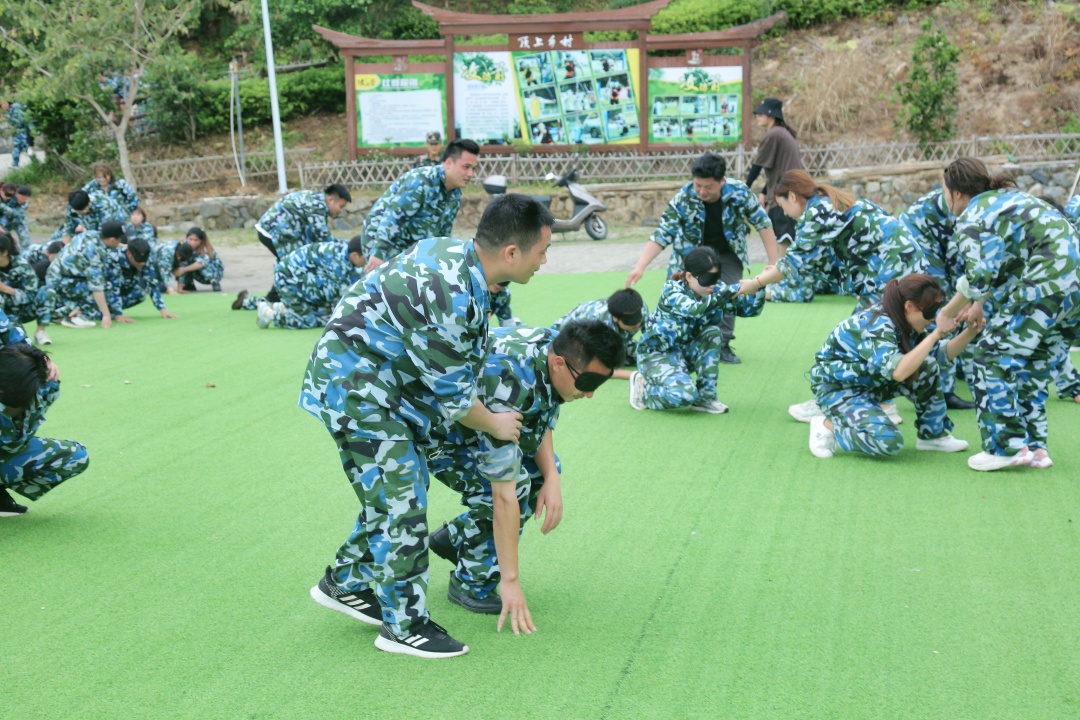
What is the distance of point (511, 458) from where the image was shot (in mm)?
2846

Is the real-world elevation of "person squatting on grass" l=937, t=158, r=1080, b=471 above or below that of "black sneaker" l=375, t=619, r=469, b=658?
above

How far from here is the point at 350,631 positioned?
3.13m

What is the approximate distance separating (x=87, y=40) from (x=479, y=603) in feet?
50.9

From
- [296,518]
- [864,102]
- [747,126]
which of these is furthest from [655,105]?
[296,518]

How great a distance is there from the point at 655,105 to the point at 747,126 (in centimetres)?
150

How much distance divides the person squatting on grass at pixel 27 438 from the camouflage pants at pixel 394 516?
1.65 meters

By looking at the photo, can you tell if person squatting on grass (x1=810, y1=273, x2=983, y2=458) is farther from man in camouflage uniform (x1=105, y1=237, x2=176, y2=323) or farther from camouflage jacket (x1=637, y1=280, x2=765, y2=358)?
man in camouflage uniform (x1=105, y1=237, x2=176, y2=323)

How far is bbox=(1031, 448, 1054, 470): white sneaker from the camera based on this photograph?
4.59 meters

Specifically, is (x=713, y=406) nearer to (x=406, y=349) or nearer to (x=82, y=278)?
(x=406, y=349)

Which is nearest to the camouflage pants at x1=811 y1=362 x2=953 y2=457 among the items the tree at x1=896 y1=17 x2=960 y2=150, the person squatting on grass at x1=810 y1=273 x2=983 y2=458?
the person squatting on grass at x1=810 y1=273 x2=983 y2=458

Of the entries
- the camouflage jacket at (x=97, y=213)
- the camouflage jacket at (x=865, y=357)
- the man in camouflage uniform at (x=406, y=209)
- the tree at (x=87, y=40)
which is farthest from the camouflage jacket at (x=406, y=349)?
the tree at (x=87, y=40)

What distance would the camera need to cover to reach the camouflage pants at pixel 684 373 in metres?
5.65

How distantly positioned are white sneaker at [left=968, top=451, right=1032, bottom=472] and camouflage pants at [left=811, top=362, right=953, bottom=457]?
0.31 meters

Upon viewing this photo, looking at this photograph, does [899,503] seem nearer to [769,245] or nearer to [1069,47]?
[769,245]
